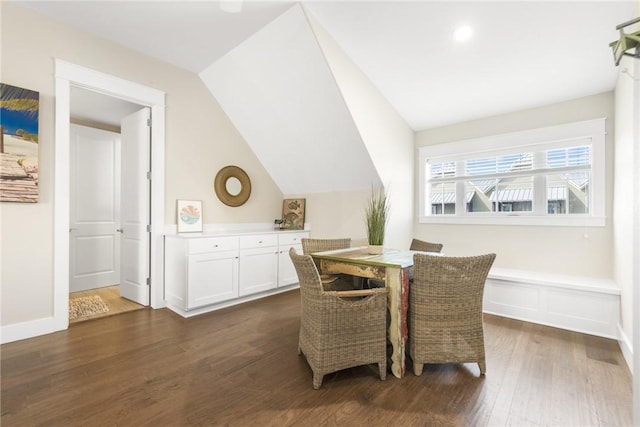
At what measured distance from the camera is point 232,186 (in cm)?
413

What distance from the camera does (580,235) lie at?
315 centimetres

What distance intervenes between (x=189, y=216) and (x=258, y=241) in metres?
0.91

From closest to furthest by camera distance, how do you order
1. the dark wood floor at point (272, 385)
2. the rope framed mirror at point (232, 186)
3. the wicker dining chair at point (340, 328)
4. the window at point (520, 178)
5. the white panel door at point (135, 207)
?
the dark wood floor at point (272, 385)
the wicker dining chair at point (340, 328)
the window at point (520, 178)
the white panel door at point (135, 207)
the rope framed mirror at point (232, 186)

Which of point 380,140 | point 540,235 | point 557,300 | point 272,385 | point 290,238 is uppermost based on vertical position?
point 380,140

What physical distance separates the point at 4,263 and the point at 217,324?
5.97ft

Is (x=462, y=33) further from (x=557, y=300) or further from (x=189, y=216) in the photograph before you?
(x=189, y=216)

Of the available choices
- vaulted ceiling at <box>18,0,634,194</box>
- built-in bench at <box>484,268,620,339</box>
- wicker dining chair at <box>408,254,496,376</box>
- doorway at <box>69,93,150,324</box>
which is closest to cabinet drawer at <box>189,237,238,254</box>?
doorway at <box>69,93,150,324</box>

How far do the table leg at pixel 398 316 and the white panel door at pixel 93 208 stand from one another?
437 centimetres

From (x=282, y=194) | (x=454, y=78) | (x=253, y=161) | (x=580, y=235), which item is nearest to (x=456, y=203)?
(x=580, y=235)

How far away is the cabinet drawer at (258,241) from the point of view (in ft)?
11.7

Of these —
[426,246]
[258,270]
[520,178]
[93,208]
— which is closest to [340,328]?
[426,246]

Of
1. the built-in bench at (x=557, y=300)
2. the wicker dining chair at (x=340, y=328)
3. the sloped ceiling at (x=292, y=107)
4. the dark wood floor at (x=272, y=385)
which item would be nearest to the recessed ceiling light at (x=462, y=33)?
the sloped ceiling at (x=292, y=107)

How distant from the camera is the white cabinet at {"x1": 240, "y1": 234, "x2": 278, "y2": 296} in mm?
3564

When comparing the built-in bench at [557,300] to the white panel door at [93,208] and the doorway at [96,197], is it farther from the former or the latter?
the white panel door at [93,208]
